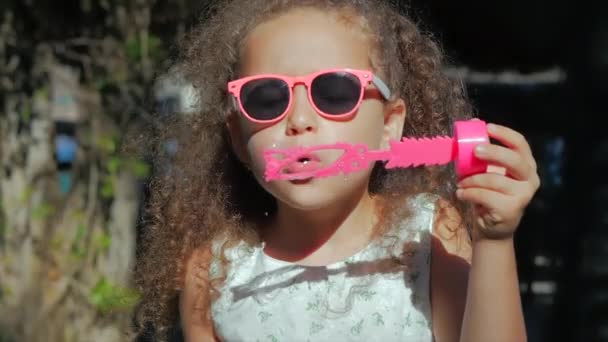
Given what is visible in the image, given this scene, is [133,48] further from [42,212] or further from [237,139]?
[237,139]

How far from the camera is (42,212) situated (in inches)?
137

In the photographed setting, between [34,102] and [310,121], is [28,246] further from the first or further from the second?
[310,121]

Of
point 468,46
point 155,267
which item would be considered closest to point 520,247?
point 155,267

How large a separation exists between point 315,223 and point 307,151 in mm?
226

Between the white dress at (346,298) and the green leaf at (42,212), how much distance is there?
198 centimetres

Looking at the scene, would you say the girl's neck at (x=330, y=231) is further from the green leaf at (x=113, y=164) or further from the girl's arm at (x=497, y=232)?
the green leaf at (x=113, y=164)

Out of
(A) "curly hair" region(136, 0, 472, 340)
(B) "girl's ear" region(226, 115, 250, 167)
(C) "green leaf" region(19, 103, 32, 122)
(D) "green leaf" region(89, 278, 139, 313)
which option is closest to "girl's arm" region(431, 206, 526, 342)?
(A) "curly hair" region(136, 0, 472, 340)

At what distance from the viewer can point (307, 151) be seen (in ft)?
4.76

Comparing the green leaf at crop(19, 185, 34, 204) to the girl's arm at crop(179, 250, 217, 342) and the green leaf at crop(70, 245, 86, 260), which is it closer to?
the green leaf at crop(70, 245, 86, 260)

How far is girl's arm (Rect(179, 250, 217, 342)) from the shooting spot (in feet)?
5.65

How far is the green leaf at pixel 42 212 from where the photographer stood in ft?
11.4

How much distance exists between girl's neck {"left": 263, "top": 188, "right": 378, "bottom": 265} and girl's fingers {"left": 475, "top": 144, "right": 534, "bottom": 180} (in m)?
0.39

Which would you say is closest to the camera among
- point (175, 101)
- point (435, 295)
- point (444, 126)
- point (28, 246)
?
point (435, 295)

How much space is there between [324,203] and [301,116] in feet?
0.49
